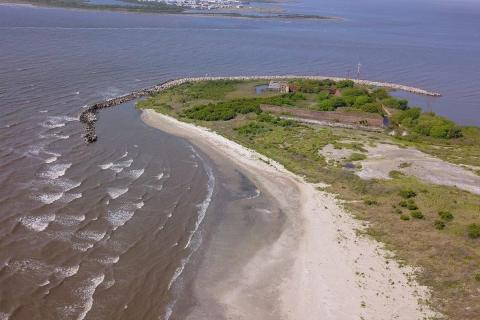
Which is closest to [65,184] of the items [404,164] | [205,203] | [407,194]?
[205,203]

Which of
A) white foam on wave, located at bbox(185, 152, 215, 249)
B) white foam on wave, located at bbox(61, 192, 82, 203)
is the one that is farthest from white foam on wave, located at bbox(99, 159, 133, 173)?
white foam on wave, located at bbox(185, 152, 215, 249)

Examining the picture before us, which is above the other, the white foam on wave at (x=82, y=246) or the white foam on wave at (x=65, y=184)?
the white foam on wave at (x=65, y=184)

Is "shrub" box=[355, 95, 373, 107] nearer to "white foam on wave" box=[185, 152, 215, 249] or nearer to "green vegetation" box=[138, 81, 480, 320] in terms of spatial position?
"green vegetation" box=[138, 81, 480, 320]

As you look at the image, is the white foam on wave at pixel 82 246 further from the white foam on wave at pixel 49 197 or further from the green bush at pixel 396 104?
the green bush at pixel 396 104

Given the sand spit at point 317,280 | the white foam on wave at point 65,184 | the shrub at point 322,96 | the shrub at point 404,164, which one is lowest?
the sand spit at point 317,280

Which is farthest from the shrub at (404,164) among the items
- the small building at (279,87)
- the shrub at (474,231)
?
the small building at (279,87)

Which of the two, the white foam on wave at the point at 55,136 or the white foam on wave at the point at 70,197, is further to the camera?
the white foam on wave at the point at 55,136

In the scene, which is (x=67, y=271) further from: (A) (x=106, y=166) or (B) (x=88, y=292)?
(A) (x=106, y=166)
